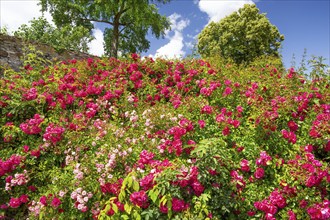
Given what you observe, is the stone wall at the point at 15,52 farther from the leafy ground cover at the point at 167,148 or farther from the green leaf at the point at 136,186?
the green leaf at the point at 136,186

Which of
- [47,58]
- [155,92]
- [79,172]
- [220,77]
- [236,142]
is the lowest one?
[79,172]

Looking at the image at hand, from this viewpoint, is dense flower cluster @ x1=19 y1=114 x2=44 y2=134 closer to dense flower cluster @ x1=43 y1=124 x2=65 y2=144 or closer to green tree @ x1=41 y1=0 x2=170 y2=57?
dense flower cluster @ x1=43 y1=124 x2=65 y2=144

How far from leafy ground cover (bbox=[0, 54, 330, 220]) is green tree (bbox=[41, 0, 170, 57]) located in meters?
14.0

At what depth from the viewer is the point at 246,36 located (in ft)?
95.6

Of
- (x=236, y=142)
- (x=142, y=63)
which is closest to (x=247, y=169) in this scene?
(x=236, y=142)

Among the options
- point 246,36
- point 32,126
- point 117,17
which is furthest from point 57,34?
point 32,126

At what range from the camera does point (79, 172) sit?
4.24 metres

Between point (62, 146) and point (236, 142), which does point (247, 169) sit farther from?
point (62, 146)

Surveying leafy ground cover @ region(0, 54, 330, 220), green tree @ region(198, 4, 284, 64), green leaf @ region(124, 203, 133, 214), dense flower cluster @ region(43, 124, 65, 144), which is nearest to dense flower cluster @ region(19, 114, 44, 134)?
leafy ground cover @ region(0, 54, 330, 220)

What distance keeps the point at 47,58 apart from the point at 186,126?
6475 millimetres

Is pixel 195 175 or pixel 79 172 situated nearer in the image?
pixel 195 175

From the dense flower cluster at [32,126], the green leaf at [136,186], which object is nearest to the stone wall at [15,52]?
the dense flower cluster at [32,126]

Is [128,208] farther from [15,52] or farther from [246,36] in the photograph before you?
[246,36]

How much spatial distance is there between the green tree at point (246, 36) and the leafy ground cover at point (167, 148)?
928 inches
